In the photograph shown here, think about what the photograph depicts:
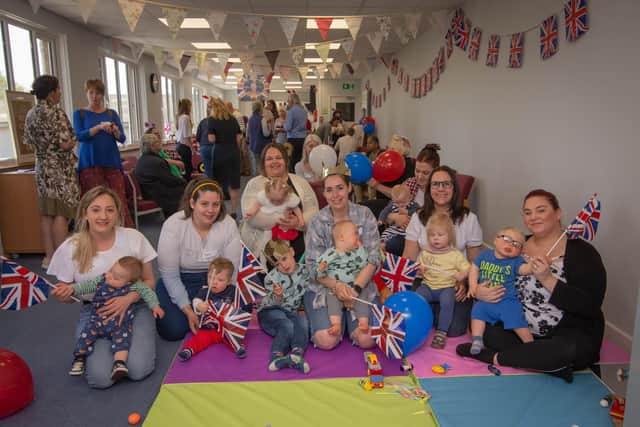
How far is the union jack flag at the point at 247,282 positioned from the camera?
2566mm

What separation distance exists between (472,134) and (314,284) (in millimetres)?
3390

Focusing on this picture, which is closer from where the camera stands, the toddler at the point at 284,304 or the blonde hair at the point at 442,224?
the toddler at the point at 284,304

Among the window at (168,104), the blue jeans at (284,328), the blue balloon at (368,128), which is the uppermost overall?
the window at (168,104)

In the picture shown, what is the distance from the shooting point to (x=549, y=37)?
347cm

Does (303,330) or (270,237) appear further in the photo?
(270,237)

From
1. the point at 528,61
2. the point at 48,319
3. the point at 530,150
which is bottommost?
the point at 48,319

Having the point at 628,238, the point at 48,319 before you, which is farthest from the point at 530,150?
the point at 48,319

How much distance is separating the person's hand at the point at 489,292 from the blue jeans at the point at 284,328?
3.26 feet

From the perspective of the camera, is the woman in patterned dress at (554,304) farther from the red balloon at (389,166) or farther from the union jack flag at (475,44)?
the union jack flag at (475,44)

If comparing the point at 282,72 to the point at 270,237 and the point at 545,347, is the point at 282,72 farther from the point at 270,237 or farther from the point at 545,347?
the point at 545,347

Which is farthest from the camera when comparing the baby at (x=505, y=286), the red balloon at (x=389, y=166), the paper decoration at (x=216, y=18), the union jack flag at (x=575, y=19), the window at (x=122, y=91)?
the window at (x=122, y=91)

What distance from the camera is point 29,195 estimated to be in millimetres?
4391

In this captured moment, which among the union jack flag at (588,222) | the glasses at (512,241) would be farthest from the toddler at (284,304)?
the union jack flag at (588,222)

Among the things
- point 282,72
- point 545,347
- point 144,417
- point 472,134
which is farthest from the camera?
point 282,72
